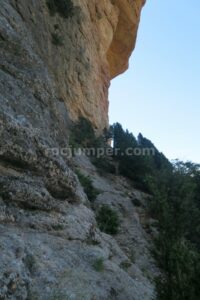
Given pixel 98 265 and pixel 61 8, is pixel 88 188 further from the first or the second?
pixel 61 8

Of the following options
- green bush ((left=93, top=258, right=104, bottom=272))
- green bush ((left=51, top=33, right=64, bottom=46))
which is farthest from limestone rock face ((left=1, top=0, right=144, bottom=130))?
green bush ((left=93, top=258, right=104, bottom=272))

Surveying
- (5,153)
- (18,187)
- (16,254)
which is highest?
(5,153)

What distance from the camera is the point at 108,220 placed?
17578mm

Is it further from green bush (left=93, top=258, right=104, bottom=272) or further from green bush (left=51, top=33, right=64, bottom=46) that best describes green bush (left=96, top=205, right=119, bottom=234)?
green bush (left=51, top=33, right=64, bottom=46)

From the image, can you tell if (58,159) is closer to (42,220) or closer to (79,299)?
(42,220)

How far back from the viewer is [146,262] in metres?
16.4

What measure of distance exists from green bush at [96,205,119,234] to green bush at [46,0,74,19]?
16.0m

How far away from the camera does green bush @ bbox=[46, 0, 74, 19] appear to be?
26828 millimetres

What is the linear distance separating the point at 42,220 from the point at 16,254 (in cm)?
214

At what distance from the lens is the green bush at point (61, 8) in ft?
88.0

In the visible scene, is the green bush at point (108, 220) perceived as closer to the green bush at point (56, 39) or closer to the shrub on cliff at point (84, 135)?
the shrub on cliff at point (84, 135)

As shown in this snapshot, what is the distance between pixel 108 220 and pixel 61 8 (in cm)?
1766

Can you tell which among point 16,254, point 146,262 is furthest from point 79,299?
point 146,262

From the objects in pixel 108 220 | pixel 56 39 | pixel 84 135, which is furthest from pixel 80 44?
pixel 108 220
